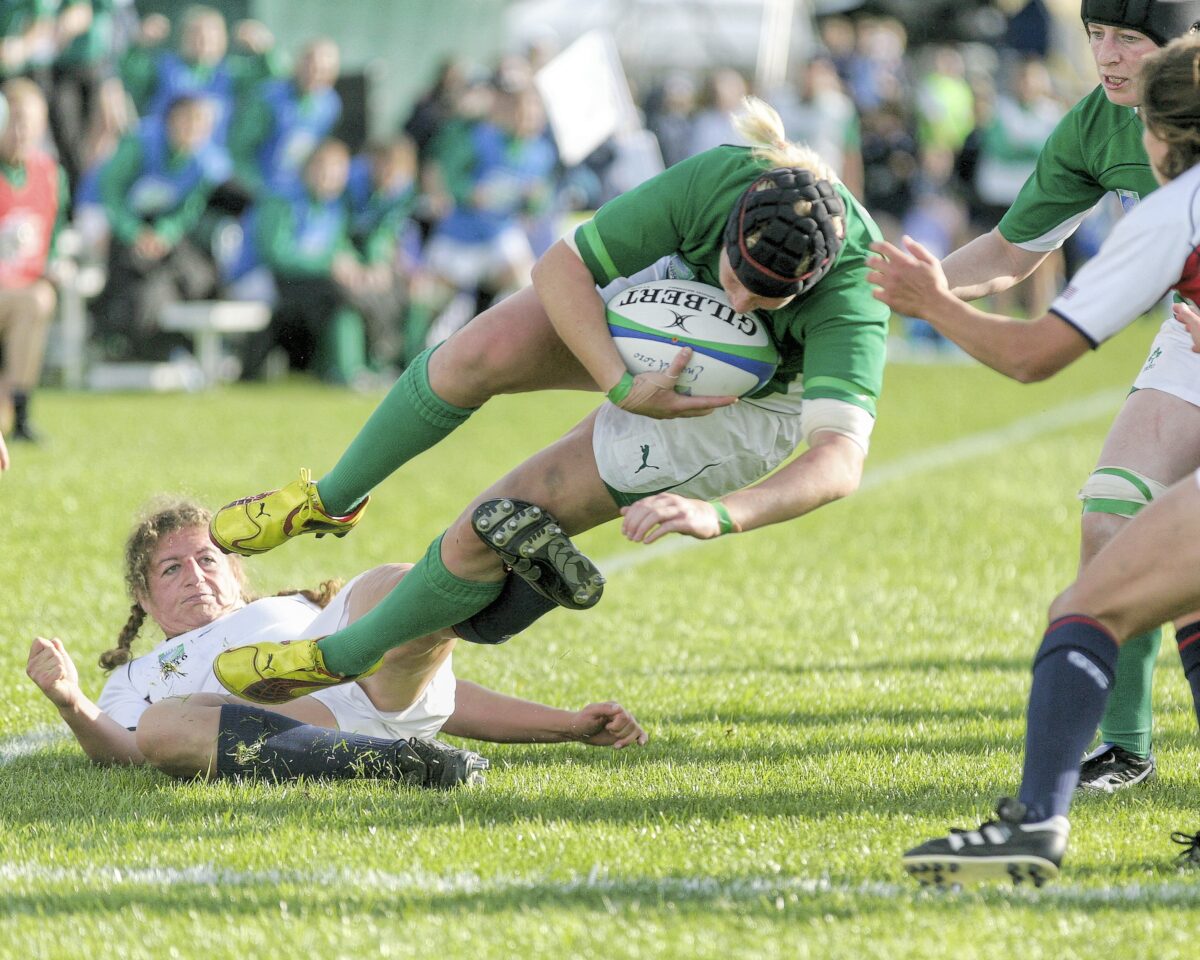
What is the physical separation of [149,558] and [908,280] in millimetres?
2473

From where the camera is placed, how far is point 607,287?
179 inches

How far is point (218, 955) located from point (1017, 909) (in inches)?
60.3

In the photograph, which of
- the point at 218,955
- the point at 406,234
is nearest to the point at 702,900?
the point at 218,955

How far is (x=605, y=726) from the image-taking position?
488 cm

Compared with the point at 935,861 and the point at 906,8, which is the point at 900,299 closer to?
the point at 935,861

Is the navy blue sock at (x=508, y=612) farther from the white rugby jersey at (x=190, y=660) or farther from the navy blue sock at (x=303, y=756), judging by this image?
the white rugby jersey at (x=190, y=660)

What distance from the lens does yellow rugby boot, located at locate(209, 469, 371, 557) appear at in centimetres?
→ 483

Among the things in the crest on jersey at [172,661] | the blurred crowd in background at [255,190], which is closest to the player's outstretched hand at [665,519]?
the crest on jersey at [172,661]

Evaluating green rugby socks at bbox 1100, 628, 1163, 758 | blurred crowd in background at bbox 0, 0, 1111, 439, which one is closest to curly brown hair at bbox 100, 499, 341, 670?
green rugby socks at bbox 1100, 628, 1163, 758

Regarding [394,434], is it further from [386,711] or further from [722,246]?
[722,246]

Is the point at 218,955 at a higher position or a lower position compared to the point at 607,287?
lower

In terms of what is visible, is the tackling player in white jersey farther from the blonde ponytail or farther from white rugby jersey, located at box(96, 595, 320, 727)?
the blonde ponytail

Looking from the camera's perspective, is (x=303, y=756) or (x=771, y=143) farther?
(x=303, y=756)

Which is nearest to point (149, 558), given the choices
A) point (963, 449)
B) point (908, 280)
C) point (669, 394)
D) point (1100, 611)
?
point (669, 394)
